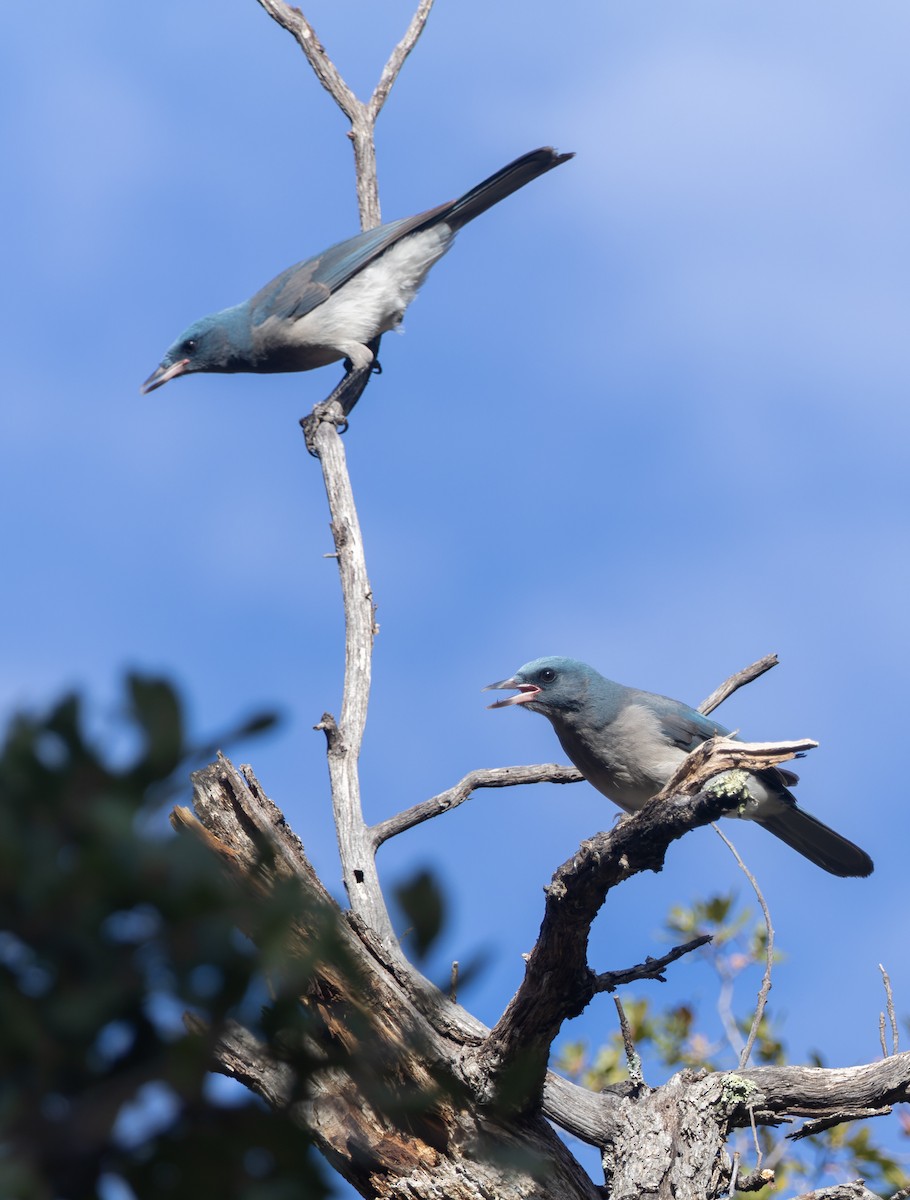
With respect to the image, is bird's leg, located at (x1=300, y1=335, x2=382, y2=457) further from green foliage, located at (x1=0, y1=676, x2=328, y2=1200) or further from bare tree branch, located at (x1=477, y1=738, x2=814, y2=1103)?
green foliage, located at (x1=0, y1=676, x2=328, y2=1200)

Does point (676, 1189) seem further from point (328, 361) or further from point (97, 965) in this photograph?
point (328, 361)

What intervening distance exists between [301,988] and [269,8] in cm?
854

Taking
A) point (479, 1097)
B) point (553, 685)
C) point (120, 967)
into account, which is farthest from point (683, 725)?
point (120, 967)

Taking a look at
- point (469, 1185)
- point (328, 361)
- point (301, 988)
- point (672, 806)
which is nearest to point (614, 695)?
point (672, 806)

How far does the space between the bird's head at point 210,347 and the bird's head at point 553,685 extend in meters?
4.44

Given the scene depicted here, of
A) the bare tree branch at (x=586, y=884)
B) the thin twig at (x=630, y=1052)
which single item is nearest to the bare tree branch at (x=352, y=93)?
the bare tree branch at (x=586, y=884)

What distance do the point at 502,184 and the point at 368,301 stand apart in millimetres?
1286

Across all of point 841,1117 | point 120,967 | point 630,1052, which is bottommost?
point 120,967

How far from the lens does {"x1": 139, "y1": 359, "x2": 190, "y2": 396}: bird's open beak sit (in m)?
9.90

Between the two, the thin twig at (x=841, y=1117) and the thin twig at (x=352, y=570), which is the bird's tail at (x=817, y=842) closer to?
the thin twig at (x=841, y=1117)

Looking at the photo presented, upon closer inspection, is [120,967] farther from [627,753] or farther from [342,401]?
[342,401]

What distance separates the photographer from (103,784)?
1.48 meters

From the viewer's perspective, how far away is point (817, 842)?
6812mm

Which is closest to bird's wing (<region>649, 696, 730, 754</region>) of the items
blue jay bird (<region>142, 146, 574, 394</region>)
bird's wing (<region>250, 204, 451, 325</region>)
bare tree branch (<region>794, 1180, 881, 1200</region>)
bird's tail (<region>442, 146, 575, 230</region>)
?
bare tree branch (<region>794, 1180, 881, 1200</region>)
